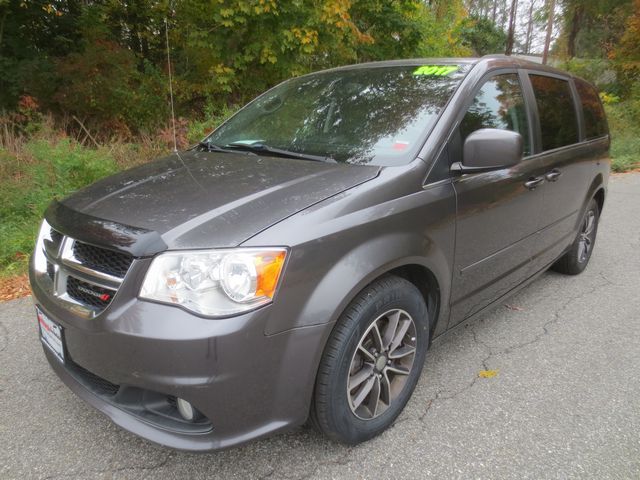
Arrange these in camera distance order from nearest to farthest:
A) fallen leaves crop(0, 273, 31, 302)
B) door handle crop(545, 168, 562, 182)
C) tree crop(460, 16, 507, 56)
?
door handle crop(545, 168, 562, 182)
fallen leaves crop(0, 273, 31, 302)
tree crop(460, 16, 507, 56)

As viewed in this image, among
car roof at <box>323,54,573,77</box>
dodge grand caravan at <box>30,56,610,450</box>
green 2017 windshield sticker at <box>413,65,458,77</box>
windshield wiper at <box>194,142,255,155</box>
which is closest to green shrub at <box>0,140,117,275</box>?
windshield wiper at <box>194,142,255,155</box>

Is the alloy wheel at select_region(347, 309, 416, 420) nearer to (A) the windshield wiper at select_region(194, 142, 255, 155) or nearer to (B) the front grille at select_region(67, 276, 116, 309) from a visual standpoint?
(B) the front grille at select_region(67, 276, 116, 309)

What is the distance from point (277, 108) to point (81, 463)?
7.28ft

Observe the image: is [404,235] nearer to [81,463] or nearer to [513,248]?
[513,248]

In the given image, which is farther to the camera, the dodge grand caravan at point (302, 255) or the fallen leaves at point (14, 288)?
the fallen leaves at point (14, 288)

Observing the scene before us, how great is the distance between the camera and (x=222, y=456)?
2111mm

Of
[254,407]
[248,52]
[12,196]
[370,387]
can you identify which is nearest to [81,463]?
[254,407]

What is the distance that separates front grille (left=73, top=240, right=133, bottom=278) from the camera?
5.88ft

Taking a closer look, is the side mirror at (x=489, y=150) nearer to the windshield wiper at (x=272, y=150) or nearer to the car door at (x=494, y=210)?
the car door at (x=494, y=210)

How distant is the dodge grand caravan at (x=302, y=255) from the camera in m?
1.70

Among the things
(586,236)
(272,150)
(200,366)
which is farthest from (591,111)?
(200,366)

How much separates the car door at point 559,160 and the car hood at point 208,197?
1.63 metres

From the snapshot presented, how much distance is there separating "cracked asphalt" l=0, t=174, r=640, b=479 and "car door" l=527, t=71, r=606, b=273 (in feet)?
2.05

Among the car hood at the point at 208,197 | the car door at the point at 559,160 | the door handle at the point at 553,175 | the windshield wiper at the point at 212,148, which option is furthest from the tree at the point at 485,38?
the car hood at the point at 208,197
